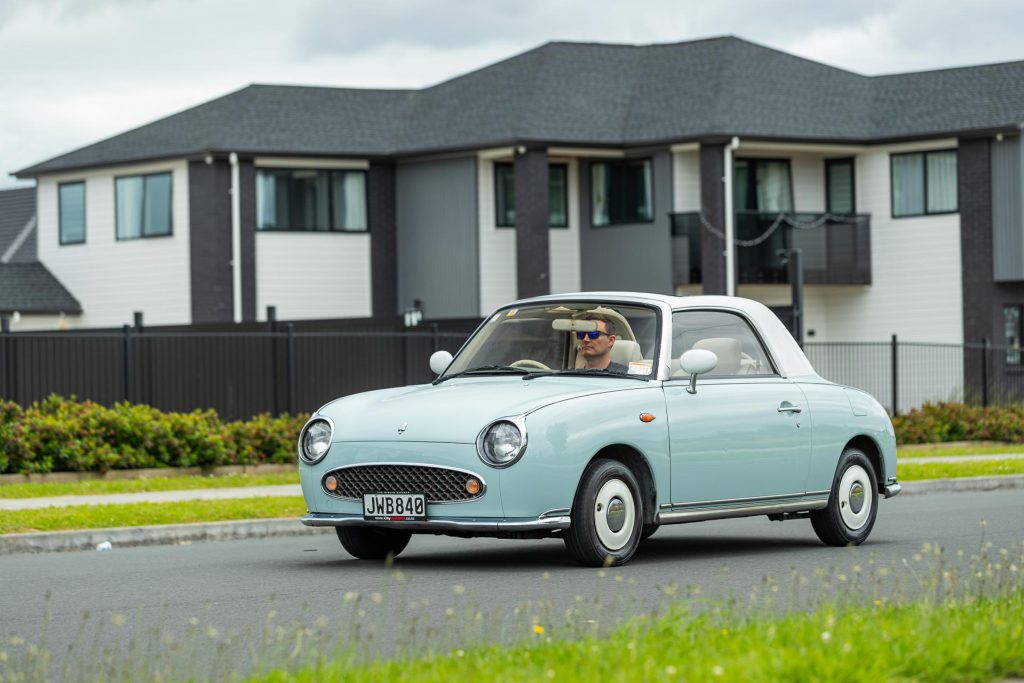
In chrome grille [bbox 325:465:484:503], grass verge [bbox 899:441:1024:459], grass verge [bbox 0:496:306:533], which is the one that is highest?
chrome grille [bbox 325:465:484:503]

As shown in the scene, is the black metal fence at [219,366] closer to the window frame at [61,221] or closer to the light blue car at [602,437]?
the window frame at [61,221]

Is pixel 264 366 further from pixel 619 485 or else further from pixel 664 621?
pixel 664 621

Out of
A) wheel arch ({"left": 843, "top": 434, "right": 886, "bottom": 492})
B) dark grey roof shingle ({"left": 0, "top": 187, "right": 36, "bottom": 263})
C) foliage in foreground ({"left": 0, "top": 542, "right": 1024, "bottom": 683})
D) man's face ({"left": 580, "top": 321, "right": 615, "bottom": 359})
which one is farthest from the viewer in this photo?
dark grey roof shingle ({"left": 0, "top": 187, "right": 36, "bottom": 263})

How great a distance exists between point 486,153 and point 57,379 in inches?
578

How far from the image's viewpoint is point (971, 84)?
132ft

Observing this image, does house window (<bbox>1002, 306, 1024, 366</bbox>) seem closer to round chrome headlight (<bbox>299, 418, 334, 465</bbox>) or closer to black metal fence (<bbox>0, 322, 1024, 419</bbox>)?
black metal fence (<bbox>0, 322, 1024, 419</bbox>)

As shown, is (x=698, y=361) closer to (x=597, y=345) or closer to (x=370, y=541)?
(x=597, y=345)

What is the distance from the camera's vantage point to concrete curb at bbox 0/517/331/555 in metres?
14.0

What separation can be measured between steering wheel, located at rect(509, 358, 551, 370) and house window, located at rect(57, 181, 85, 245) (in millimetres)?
30605

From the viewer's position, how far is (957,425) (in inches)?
1148

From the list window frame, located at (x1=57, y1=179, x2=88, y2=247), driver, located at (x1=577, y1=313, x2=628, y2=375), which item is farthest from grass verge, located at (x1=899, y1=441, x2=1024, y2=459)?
window frame, located at (x1=57, y1=179, x2=88, y2=247)

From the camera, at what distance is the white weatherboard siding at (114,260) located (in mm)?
38969

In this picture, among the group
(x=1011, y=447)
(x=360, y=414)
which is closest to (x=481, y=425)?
(x=360, y=414)

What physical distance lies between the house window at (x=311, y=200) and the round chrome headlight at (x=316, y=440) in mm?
28303
